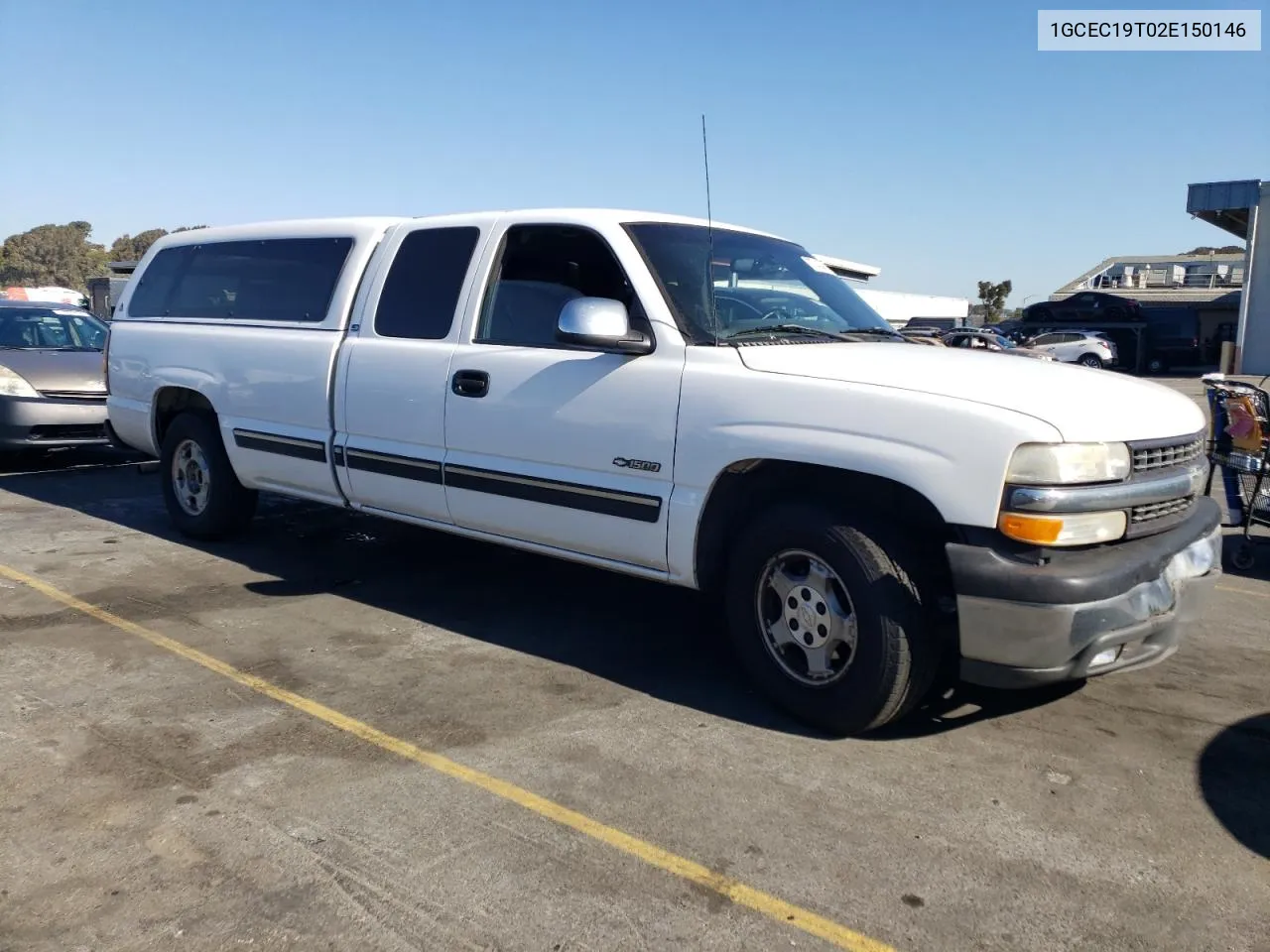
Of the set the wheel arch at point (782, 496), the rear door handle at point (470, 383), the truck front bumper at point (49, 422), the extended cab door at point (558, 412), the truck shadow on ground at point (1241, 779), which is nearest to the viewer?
the truck shadow on ground at point (1241, 779)

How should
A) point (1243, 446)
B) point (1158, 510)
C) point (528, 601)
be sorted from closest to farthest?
point (1158, 510)
point (528, 601)
point (1243, 446)

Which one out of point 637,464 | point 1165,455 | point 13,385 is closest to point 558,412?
point 637,464

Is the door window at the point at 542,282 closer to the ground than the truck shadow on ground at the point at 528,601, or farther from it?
farther from it

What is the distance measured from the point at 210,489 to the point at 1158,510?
17.5 ft

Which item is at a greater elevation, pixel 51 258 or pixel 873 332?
pixel 51 258

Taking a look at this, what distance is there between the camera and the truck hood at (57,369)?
9461 mm

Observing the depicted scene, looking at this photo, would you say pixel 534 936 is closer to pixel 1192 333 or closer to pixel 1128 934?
pixel 1128 934

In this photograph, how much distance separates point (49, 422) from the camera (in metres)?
9.38

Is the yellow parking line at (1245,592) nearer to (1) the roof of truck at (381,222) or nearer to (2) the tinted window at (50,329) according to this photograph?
(1) the roof of truck at (381,222)

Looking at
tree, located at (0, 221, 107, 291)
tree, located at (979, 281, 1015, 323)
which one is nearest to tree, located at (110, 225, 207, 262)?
tree, located at (0, 221, 107, 291)

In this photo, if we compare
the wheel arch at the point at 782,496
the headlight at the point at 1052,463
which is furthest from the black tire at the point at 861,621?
the headlight at the point at 1052,463

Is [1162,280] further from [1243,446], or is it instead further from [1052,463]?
[1052,463]

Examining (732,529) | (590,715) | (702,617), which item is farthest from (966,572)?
(702,617)

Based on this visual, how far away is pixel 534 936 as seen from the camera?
2.69 meters
